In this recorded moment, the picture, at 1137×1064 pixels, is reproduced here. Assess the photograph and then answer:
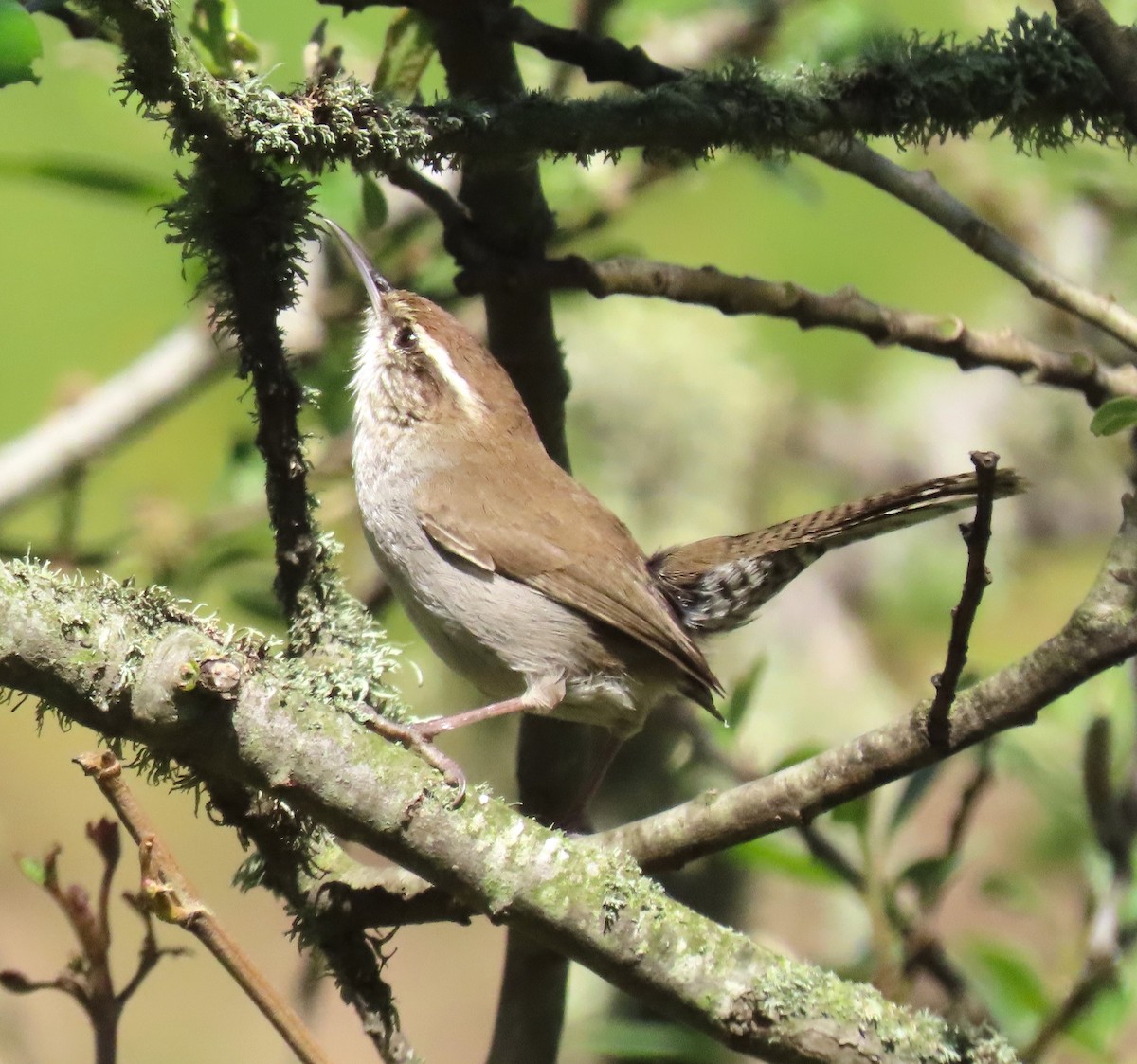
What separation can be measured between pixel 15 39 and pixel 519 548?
1.48 meters

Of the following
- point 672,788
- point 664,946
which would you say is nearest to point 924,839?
point 672,788

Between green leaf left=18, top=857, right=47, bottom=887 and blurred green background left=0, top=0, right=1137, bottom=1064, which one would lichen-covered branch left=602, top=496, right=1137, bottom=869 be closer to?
green leaf left=18, top=857, right=47, bottom=887

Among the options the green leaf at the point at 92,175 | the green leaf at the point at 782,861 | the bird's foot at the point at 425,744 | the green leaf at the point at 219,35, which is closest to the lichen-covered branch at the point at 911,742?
the bird's foot at the point at 425,744

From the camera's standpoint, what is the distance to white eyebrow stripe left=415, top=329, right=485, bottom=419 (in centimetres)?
300

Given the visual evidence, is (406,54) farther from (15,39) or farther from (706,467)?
(706,467)

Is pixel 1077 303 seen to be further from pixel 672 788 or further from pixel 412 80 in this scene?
pixel 672 788

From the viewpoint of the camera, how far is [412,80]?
239 centimetres

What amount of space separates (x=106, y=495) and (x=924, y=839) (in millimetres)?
3609

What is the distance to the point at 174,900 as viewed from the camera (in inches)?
58.7

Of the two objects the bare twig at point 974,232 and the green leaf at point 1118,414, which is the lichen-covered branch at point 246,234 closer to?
the bare twig at point 974,232

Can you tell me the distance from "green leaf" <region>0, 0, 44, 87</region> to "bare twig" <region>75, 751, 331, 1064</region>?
0.89 meters

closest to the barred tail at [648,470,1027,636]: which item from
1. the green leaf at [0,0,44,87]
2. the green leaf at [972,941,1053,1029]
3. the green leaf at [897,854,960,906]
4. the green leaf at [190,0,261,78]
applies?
the green leaf at [897,854,960,906]

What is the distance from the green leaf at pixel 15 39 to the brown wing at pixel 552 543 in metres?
1.30

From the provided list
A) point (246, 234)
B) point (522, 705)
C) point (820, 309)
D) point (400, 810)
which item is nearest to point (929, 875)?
point (522, 705)
